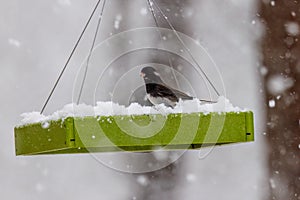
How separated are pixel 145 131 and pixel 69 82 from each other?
3799mm

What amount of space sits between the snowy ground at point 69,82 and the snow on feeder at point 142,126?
367 centimetres

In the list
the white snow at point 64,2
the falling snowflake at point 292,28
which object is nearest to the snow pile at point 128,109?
the falling snowflake at point 292,28

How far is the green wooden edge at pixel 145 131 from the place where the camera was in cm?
272

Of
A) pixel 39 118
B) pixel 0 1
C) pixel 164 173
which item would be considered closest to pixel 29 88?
pixel 0 1

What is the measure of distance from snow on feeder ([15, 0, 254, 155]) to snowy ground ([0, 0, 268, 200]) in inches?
145

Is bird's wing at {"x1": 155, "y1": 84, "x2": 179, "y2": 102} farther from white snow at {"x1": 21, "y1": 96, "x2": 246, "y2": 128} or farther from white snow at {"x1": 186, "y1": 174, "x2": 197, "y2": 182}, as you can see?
white snow at {"x1": 186, "y1": 174, "x2": 197, "y2": 182}

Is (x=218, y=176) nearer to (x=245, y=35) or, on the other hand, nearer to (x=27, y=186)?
(x=245, y=35)

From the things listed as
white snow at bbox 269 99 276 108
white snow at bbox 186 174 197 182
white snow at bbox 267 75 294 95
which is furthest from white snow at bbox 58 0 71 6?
white snow at bbox 269 99 276 108

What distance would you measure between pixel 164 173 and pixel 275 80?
1456mm

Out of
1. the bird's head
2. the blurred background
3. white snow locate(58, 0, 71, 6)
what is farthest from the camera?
white snow locate(58, 0, 71, 6)

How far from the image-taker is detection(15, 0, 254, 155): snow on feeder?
273 centimetres

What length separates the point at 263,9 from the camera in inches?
162

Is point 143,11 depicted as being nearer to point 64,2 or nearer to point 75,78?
point 75,78

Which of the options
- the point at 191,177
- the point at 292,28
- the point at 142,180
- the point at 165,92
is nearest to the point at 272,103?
the point at 292,28
